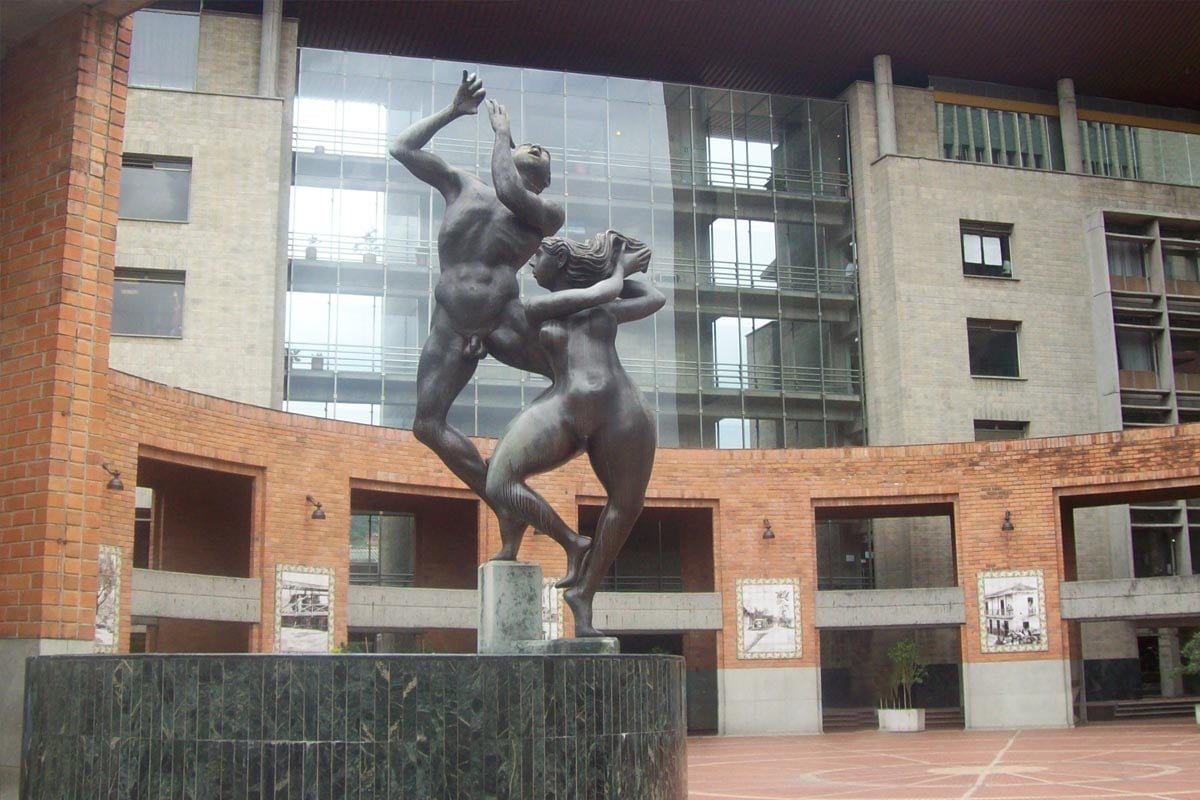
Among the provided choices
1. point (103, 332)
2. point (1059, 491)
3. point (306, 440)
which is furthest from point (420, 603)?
point (103, 332)

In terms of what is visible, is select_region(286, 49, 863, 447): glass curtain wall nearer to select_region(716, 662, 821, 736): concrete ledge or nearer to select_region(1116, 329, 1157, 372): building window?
select_region(1116, 329, 1157, 372): building window

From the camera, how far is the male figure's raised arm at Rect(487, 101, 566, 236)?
24.1ft

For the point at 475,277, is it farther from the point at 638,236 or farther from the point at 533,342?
→ the point at 638,236

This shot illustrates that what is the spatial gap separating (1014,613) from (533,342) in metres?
20.6

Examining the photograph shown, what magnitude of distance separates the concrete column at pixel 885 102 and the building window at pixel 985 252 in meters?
3.00

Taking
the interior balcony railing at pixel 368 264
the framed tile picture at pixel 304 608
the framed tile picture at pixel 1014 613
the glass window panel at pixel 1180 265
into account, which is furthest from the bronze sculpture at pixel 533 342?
the glass window panel at pixel 1180 265

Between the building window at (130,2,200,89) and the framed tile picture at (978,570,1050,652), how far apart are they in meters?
20.7

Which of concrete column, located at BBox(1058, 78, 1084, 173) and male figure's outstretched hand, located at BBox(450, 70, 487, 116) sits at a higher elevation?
concrete column, located at BBox(1058, 78, 1084, 173)

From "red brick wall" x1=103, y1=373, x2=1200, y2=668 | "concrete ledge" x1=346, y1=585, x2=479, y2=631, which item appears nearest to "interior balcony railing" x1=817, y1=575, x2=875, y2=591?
"red brick wall" x1=103, y1=373, x2=1200, y2=668

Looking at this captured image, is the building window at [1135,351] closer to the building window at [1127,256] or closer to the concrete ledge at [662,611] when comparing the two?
the building window at [1127,256]

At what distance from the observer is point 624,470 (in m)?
7.30

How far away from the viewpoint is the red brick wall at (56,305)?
692 cm

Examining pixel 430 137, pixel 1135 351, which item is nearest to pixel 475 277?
pixel 430 137

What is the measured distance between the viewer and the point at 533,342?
7438 millimetres
